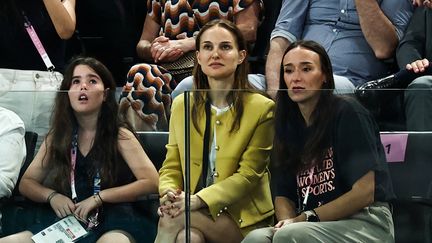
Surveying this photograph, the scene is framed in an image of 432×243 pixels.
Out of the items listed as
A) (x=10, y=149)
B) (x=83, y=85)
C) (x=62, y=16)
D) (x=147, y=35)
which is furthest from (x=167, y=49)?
(x=10, y=149)

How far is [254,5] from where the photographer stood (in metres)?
4.59

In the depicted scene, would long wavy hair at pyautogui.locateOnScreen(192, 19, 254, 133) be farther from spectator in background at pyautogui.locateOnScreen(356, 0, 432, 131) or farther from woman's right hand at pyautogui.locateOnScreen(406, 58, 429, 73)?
woman's right hand at pyautogui.locateOnScreen(406, 58, 429, 73)

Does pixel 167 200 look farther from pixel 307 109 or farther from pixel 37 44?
pixel 37 44

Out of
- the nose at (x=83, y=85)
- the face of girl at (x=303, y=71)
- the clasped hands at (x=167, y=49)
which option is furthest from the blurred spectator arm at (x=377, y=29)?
the nose at (x=83, y=85)

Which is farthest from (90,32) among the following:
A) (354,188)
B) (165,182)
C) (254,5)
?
(354,188)

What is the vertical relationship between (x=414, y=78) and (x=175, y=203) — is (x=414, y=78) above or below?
above

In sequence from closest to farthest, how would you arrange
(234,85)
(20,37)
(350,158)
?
1. (350,158)
2. (234,85)
3. (20,37)

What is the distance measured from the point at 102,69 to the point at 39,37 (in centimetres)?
71

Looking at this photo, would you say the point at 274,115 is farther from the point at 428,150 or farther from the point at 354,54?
the point at 354,54

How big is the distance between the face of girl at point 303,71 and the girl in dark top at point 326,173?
207 millimetres

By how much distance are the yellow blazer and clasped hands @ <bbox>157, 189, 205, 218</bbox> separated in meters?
0.02

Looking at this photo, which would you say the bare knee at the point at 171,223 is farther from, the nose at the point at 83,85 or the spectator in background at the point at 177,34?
the spectator in background at the point at 177,34

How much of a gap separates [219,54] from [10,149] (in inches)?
33.9

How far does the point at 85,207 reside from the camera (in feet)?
11.5
